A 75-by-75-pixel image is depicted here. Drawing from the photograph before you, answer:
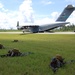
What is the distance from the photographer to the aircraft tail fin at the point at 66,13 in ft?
378

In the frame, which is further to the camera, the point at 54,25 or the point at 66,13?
the point at 66,13

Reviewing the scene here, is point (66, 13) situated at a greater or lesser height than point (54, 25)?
greater

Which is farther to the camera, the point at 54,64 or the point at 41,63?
the point at 41,63

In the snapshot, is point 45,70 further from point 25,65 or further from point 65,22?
point 65,22

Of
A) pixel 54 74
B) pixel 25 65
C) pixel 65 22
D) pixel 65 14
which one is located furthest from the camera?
pixel 65 14

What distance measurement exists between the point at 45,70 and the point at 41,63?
2.31m

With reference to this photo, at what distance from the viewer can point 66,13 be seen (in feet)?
385

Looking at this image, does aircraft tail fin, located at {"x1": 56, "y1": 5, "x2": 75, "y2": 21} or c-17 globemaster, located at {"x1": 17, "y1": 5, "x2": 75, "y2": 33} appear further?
aircraft tail fin, located at {"x1": 56, "y1": 5, "x2": 75, "y2": 21}

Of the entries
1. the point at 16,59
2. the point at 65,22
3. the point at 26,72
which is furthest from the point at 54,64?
the point at 65,22

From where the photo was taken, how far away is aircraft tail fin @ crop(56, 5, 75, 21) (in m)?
115

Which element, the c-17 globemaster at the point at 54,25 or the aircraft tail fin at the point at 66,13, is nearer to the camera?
the c-17 globemaster at the point at 54,25

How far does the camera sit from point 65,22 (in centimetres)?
10969

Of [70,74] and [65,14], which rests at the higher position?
[65,14]

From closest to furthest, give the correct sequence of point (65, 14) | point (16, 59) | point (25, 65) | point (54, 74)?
point (54, 74) → point (25, 65) → point (16, 59) → point (65, 14)
